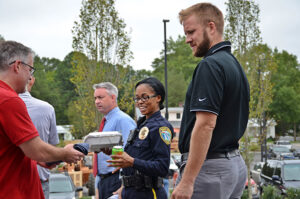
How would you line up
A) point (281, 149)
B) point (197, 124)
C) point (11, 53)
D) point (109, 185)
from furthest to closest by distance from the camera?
point (281, 149), point (109, 185), point (11, 53), point (197, 124)

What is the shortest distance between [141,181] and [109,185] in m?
1.27

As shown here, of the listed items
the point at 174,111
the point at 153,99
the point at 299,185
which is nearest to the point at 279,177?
the point at 299,185

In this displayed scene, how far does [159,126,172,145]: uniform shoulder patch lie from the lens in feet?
13.9

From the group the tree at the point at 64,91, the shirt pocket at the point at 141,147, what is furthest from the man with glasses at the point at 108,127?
the tree at the point at 64,91

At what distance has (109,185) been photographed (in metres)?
5.40

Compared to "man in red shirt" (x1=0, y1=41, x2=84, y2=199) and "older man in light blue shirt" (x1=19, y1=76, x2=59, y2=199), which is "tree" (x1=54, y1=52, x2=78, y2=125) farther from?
"man in red shirt" (x1=0, y1=41, x2=84, y2=199)

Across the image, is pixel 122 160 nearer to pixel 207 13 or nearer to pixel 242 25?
pixel 207 13

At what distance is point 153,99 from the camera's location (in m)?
4.59

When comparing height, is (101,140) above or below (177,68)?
below

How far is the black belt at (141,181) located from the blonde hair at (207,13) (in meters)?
1.80

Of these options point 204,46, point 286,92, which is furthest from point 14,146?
point 286,92

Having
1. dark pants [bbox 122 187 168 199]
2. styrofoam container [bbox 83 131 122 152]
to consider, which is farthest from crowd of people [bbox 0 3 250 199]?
dark pants [bbox 122 187 168 199]

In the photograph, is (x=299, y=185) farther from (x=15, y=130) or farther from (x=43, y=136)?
(x=15, y=130)

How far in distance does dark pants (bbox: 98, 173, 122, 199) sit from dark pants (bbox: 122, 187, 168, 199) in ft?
3.27
